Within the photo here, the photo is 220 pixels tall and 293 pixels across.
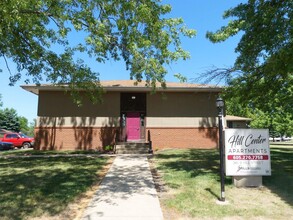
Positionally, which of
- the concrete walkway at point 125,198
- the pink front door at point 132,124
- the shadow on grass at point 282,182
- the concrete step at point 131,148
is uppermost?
the pink front door at point 132,124

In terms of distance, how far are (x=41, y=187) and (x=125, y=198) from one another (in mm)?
2589

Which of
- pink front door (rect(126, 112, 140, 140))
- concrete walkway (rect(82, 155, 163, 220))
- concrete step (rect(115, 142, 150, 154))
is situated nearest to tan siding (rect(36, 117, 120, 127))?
pink front door (rect(126, 112, 140, 140))

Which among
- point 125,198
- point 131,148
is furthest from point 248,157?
point 131,148

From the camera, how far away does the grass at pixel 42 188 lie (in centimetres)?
656

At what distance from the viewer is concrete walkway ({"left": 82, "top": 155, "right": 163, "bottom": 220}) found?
20.4 ft

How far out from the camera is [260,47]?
10.9 metres

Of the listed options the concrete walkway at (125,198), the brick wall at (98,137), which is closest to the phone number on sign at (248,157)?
the concrete walkway at (125,198)

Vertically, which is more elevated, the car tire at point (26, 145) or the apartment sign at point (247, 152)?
the apartment sign at point (247, 152)

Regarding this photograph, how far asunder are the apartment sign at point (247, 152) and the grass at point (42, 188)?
13.4 ft

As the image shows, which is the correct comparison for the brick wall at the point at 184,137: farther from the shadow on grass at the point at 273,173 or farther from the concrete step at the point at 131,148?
the shadow on grass at the point at 273,173

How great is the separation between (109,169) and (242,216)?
22.2 feet

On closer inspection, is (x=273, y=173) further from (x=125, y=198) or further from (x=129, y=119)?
(x=129, y=119)

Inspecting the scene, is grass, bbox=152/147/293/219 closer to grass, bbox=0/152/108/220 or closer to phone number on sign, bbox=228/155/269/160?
phone number on sign, bbox=228/155/269/160

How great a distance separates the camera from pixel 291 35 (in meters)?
9.34
